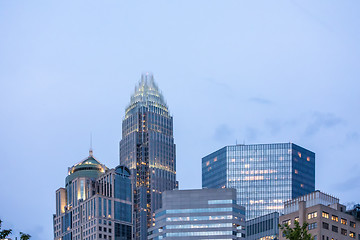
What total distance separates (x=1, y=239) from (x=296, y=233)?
1406 inches

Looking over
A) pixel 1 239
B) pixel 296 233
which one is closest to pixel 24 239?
pixel 1 239

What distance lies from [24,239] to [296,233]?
33.5 metres

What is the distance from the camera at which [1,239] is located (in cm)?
10012

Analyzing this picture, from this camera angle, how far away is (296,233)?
109688 millimetres

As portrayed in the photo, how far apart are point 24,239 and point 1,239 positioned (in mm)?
3561

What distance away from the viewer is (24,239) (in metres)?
98.1

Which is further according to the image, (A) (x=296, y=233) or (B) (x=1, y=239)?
(A) (x=296, y=233)

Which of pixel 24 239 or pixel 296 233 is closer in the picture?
pixel 24 239

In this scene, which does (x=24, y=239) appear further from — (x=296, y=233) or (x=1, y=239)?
(x=296, y=233)
